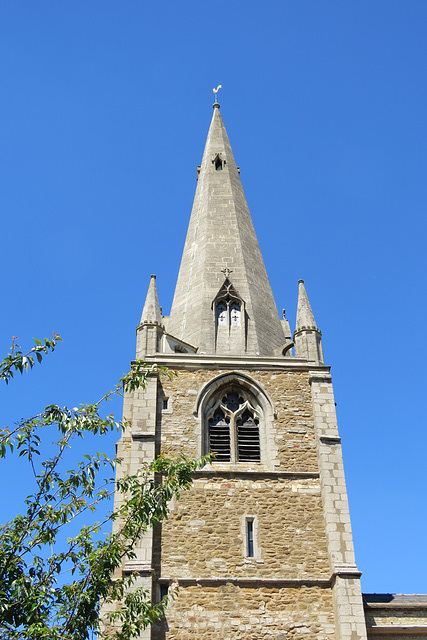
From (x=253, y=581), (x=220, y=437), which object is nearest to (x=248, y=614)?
(x=253, y=581)

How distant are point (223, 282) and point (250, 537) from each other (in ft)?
28.4

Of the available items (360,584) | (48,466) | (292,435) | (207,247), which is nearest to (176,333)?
(207,247)

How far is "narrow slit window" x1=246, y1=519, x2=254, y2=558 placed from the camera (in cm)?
1760

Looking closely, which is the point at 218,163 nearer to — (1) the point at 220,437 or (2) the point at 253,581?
(1) the point at 220,437

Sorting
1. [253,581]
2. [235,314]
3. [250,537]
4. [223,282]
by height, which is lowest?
[253,581]

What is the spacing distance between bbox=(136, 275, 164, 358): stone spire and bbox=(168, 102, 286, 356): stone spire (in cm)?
123

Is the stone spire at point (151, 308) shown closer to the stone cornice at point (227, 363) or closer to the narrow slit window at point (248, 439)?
the stone cornice at point (227, 363)

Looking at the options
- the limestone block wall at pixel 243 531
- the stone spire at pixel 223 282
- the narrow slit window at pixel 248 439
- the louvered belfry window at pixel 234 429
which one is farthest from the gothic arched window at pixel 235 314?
the limestone block wall at pixel 243 531

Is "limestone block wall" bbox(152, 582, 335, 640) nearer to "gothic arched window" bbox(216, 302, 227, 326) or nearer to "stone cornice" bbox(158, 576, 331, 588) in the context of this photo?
"stone cornice" bbox(158, 576, 331, 588)

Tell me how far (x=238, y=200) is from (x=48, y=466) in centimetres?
1784

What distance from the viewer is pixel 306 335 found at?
21922 millimetres

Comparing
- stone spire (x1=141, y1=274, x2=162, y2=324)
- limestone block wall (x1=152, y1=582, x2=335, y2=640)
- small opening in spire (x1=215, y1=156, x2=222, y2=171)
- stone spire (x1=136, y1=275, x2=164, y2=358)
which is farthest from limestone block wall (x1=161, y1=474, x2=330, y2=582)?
small opening in spire (x1=215, y1=156, x2=222, y2=171)

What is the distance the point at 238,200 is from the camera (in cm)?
2802

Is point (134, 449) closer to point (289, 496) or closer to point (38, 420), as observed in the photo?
point (289, 496)
